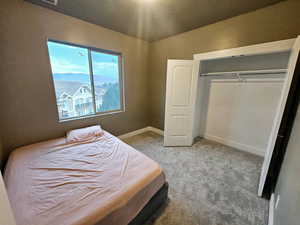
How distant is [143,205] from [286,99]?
1.88 metres

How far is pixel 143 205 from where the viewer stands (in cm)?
119

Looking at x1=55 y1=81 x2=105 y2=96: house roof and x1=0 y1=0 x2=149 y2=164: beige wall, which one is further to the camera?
x1=55 y1=81 x2=105 y2=96: house roof

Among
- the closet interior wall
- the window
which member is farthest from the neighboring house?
the closet interior wall

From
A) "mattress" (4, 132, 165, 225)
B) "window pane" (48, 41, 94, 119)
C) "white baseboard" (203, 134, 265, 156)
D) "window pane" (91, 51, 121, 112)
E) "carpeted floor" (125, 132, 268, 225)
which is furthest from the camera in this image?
"window pane" (91, 51, 121, 112)

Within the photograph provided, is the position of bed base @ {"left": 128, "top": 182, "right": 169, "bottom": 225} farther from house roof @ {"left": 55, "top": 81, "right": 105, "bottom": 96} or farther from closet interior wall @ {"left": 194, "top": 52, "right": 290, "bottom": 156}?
Answer: house roof @ {"left": 55, "top": 81, "right": 105, "bottom": 96}

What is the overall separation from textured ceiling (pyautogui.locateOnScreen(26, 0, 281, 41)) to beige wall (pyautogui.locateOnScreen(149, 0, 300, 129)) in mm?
127

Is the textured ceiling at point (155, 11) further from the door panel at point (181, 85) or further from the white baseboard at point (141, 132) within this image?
the white baseboard at point (141, 132)

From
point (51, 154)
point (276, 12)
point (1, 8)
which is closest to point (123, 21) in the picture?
point (1, 8)

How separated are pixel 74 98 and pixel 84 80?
41 cm

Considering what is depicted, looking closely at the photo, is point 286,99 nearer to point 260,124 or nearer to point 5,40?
point 260,124

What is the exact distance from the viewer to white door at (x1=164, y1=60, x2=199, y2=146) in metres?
2.51

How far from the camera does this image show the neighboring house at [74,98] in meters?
2.21

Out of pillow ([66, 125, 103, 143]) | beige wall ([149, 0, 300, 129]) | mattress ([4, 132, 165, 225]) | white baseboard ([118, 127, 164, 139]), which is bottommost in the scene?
white baseboard ([118, 127, 164, 139])

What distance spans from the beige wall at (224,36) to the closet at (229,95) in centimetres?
15
